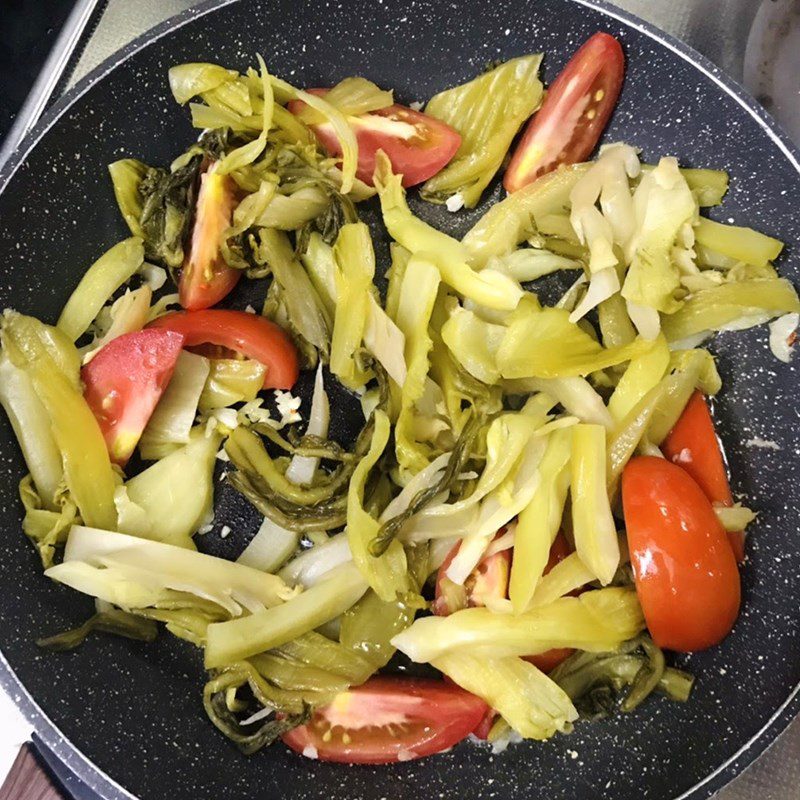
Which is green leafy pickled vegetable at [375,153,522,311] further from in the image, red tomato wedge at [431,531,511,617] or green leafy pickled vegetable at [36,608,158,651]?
green leafy pickled vegetable at [36,608,158,651]

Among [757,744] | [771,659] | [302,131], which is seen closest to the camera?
[757,744]

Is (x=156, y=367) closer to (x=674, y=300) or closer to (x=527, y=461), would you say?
(x=527, y=461)

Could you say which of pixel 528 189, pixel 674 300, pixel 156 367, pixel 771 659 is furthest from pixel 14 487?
pixel 771 659

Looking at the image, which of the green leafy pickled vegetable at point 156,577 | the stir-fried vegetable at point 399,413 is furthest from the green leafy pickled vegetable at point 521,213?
the green leafy pickled vegetable at point 156,577

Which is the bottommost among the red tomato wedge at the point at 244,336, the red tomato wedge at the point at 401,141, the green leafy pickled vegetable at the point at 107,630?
the green leafy pickled vegetable at the point at 107,630

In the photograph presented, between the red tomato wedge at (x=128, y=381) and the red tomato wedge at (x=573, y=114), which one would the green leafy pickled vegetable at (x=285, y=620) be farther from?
the red tomato wedge at (x=573, y=114)

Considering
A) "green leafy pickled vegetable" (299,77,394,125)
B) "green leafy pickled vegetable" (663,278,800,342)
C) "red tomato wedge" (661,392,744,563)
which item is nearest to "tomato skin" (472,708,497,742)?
"red tomato wedge" (661,392,744,563)

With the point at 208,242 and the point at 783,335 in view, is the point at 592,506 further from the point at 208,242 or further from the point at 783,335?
the point at 208,242
